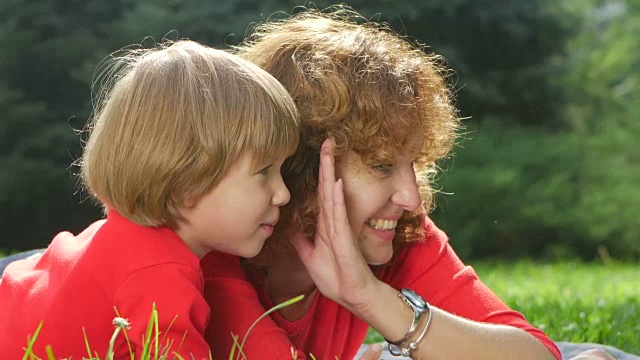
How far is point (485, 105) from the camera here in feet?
37.1

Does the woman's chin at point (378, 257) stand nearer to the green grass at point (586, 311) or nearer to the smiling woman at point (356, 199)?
the smiling woman at point (356, 199)

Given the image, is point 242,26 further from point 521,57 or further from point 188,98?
point 188,98

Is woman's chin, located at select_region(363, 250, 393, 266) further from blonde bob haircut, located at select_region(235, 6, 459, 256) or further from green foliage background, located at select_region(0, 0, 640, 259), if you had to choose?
green foliage background, located at select_region(0, 0, 640, 259)

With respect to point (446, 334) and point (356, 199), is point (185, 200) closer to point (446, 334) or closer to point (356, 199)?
point (356, 199)

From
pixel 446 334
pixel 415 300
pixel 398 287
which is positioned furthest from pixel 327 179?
pixel 398 287

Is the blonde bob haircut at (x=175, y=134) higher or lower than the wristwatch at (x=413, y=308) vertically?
higher

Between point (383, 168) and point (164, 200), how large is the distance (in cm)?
67

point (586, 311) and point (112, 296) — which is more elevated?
point (112, 296)

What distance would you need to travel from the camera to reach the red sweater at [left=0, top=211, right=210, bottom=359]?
2.40 m

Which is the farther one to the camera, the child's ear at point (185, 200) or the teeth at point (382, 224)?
the teeth at point (382, 224)

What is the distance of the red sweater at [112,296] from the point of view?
2.40 metres

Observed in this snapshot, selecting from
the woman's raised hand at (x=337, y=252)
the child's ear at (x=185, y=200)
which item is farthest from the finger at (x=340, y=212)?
the child's ear at (x=185, y=200)

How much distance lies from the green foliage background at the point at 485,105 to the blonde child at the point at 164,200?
257 inches

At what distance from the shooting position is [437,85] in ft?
10.2
